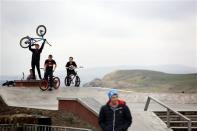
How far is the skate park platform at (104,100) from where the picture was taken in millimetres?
14828

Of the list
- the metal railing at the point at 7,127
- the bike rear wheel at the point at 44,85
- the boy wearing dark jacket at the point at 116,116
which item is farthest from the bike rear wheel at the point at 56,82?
the boy wearing dark jacket at the point at 116,116

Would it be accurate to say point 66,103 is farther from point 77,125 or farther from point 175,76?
point 175,76

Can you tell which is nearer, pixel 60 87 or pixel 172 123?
pixel 172 123

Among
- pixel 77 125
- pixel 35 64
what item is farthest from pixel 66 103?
pixel 35 64

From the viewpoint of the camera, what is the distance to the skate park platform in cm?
1483

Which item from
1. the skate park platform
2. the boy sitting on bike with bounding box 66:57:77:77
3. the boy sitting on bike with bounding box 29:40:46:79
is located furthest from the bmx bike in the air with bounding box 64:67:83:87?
the boy sitting on bike with bounding box 29:40:46:79

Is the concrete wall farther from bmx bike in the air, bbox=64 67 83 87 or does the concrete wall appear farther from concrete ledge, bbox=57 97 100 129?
bmx bike in the air, bbox=64 67 83 87

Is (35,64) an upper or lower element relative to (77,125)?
upper

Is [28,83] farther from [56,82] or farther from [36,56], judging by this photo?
[56,82]

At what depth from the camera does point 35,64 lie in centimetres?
2341

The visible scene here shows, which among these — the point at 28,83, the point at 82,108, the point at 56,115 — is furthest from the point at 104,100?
the point at 28,83

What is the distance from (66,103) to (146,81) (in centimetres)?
1798

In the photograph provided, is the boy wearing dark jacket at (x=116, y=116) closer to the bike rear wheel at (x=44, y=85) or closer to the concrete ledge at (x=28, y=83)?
the bike rear wheel at (x=44, y=85)

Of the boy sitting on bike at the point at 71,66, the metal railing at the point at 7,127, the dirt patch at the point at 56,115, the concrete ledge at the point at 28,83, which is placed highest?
the boy sitting on bike at the point at 71,66
